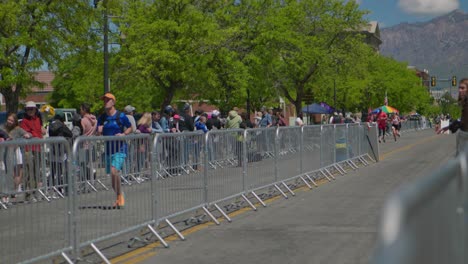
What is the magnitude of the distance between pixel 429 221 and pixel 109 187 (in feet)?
18.9

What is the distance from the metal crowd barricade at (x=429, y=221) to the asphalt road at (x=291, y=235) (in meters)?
2.23

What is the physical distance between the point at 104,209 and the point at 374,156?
17493 millimetres

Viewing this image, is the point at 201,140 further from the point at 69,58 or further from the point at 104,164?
the point at 69,58

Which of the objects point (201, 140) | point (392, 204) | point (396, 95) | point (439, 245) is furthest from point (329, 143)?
point (396, 95)

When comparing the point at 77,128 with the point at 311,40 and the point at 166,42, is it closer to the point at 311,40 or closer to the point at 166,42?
the point at 166,42

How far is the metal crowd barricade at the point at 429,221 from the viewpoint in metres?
2.35

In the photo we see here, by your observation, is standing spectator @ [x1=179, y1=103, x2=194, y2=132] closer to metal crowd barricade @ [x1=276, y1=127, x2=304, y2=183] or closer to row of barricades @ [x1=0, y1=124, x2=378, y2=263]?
metal crowd barricade @ [x1=276, y1=127, x2=304, y2=183]

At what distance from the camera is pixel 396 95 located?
9450 cm

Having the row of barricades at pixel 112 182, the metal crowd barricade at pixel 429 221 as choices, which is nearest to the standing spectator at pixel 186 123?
the row of barricades at pixel 112 182

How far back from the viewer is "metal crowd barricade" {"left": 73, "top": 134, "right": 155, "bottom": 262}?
807 cm

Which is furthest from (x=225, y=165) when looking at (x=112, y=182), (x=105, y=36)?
(x=105, y=36)

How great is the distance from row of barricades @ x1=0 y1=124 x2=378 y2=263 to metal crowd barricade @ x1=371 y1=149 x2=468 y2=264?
151 inches

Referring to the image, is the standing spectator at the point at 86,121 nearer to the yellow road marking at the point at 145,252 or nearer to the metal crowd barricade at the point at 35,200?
the yellow road marking at the point at 145,252

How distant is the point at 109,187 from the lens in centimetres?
862
